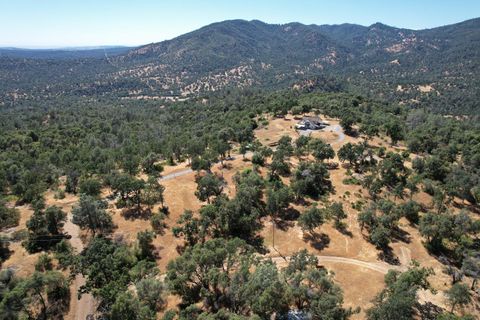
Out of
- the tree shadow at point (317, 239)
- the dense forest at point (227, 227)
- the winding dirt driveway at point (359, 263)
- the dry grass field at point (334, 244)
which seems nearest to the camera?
the dense forest at point (227, 227)

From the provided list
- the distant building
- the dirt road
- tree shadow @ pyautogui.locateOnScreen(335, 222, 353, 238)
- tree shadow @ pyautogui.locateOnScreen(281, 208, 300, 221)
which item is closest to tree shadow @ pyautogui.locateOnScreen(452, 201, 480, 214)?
tree shadow @ pyautogui.locateOnScreen(335, 222, 353, 238)

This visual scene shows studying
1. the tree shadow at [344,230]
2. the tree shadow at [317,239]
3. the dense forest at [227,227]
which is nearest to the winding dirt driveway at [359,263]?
the tree shadow at [317,239]

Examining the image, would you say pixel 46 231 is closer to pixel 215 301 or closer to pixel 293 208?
pixel 215 301

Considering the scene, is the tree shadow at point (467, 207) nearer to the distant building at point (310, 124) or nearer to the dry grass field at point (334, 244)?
the dry grass field at point (334, 244)

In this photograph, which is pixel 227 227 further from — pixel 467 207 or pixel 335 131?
pixel 335 131

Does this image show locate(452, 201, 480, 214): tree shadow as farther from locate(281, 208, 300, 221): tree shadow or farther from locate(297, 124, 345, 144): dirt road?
locate(297, 124, 345, 144): dirt road

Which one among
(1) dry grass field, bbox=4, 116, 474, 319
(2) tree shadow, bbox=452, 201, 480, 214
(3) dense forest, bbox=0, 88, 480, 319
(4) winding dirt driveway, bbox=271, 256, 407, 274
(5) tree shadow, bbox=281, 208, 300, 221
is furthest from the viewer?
(2) tree shadow, bbox=452, 201, 480, 214
